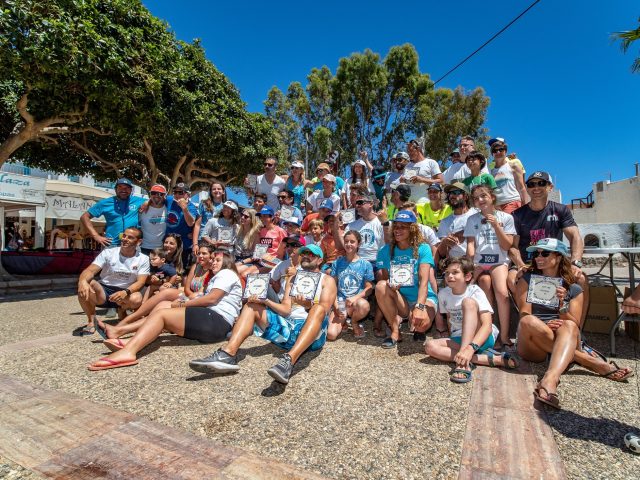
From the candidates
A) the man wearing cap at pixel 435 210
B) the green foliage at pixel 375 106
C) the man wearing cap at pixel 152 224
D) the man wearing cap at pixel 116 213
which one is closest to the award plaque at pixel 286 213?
the man wearing cap at pixel 152 224

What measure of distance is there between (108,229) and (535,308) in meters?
6.40

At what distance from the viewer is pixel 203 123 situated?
12312 millimetres

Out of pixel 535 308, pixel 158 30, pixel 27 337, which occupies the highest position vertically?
pixel 158 30

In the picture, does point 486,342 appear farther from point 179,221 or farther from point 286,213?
point 179,221

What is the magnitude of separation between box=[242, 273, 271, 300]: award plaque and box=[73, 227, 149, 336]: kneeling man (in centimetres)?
210

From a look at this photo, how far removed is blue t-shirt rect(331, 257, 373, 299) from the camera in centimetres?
480

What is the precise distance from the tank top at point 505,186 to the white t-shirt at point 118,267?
5.55 metres

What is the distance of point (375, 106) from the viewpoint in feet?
74.9

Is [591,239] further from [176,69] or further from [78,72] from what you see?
[78,72]

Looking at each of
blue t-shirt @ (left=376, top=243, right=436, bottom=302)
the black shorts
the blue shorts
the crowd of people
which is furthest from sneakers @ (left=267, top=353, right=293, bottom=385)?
blue t-shirt @ (left=376, top=243, right=436, bottom=302)

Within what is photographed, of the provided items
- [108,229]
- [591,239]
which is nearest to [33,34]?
[108,229]

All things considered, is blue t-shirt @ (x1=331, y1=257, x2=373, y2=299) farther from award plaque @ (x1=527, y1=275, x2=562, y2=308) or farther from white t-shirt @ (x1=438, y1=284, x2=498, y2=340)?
award plaque @ (x1=527, y1=275, x2=562, y2=308)

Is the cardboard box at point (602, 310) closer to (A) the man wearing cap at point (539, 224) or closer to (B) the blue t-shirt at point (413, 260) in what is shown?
(A) the man wearing cap at point (539, 224)

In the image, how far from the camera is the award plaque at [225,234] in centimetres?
617
